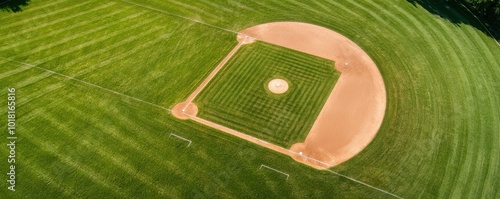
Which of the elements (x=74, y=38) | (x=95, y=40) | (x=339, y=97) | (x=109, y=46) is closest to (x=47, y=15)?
(x=74, y=38)

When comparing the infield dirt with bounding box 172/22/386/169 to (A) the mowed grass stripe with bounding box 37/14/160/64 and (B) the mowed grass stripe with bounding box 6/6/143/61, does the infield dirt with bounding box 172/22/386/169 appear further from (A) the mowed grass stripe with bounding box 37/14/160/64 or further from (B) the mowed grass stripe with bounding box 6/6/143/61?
(B) the mowed grass stripe with bounding box 6/6/143/61

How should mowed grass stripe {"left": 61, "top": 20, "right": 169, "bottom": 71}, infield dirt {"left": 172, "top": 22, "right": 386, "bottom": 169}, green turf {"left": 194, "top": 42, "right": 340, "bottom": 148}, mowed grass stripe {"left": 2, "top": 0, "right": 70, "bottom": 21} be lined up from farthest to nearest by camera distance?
mowed grass stripe {"left": 2, "top": 0, "right": 70, "bottom": 21}
mowed grass stripe {"left": 61, "top": 20, "right": 169, "bottom": 71}
green turf {"left": 194, "top": 42, "right": 340, "bottom": 148}
infield dirt {"left": 172, "top": 22, "right": 386, "bottom": 169}

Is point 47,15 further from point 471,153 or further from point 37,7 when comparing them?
point 471,153

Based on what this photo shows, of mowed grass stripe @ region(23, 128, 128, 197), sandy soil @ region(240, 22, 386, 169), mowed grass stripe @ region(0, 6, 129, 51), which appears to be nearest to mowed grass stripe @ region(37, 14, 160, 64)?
mowed grass stripe @ region(0, 6, 129, 51)

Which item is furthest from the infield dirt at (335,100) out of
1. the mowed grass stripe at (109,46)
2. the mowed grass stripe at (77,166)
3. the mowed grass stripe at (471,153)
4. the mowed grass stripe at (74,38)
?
the mowed grass stripe at (74,38)

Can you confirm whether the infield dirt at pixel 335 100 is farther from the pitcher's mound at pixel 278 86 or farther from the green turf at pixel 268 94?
the pitcher's mound at pixel 278 86
